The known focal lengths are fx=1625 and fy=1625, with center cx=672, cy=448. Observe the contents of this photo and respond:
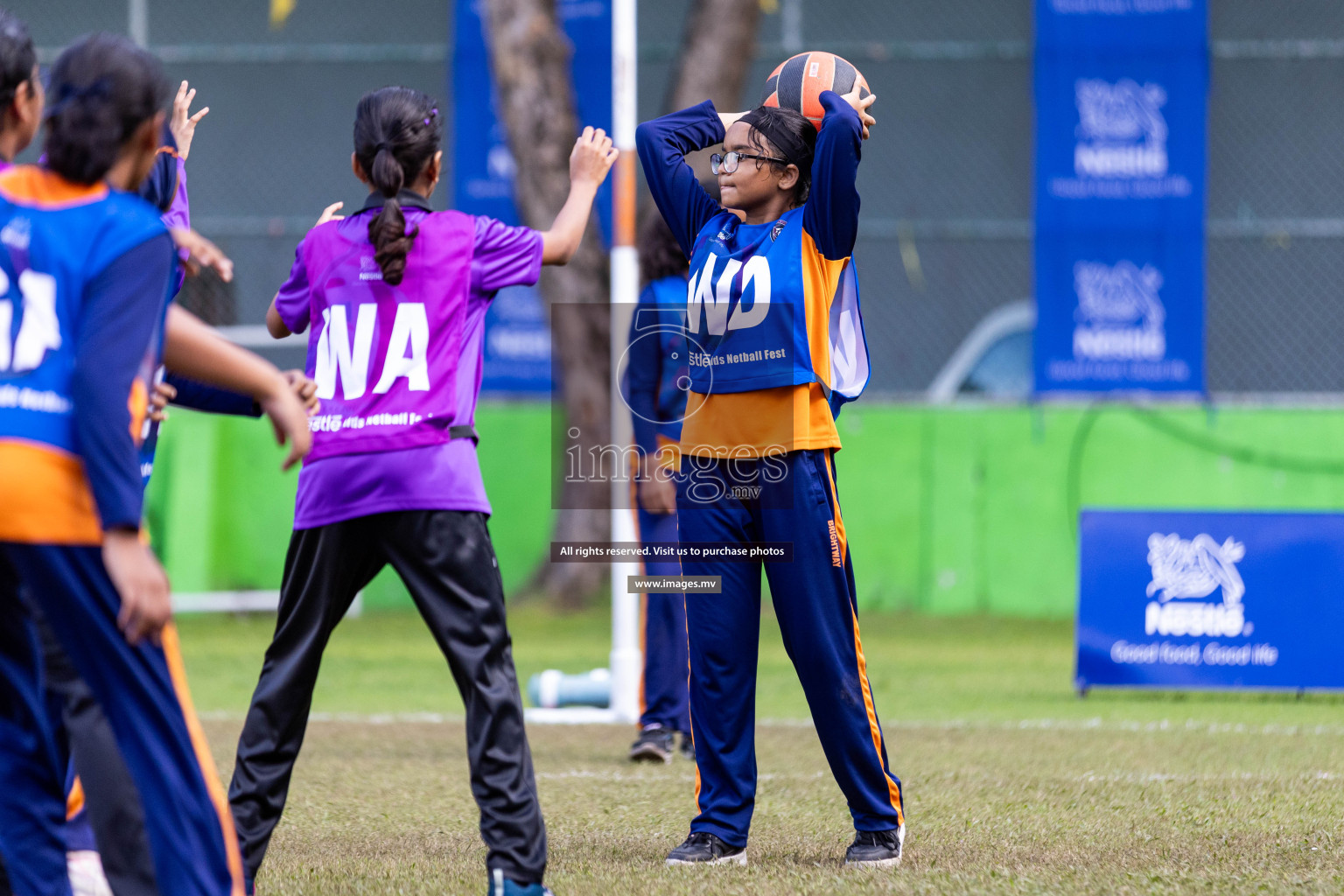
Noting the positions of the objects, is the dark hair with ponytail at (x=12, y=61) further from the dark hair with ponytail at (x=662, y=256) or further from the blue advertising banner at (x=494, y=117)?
the blue advertising banner at (x=494, y=117)

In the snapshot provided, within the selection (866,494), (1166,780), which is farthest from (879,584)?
(1166,780)

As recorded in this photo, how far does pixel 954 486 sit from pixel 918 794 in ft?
26.7

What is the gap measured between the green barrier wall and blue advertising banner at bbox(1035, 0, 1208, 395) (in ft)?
1.71

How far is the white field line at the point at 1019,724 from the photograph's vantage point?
24.9 feet

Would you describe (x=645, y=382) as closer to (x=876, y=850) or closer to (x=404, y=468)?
(x=876, y=850)

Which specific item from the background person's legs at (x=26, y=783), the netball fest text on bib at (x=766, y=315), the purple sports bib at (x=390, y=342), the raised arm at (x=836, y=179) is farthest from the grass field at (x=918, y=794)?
the raised arm at (x=836, y=179)

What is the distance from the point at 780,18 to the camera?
1712 centimetres

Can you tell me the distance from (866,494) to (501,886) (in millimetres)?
10370

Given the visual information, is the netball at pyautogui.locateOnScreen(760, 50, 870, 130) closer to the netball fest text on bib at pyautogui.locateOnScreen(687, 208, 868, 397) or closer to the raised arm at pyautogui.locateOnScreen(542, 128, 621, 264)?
the netball fest text on bib at pyautogui.locateOnScreen(687, 208, 868, 397)

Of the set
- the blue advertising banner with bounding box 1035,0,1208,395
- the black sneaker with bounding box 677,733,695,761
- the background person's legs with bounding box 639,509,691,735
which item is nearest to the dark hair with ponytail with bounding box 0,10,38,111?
the background person's legs with bounding box 639,509,691,735

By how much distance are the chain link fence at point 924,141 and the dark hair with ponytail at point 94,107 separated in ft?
40.3

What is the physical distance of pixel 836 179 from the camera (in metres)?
4.39

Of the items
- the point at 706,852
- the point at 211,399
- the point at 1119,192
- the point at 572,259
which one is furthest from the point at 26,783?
the point at 1119,192

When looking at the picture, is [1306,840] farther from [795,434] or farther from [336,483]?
[336,483]
